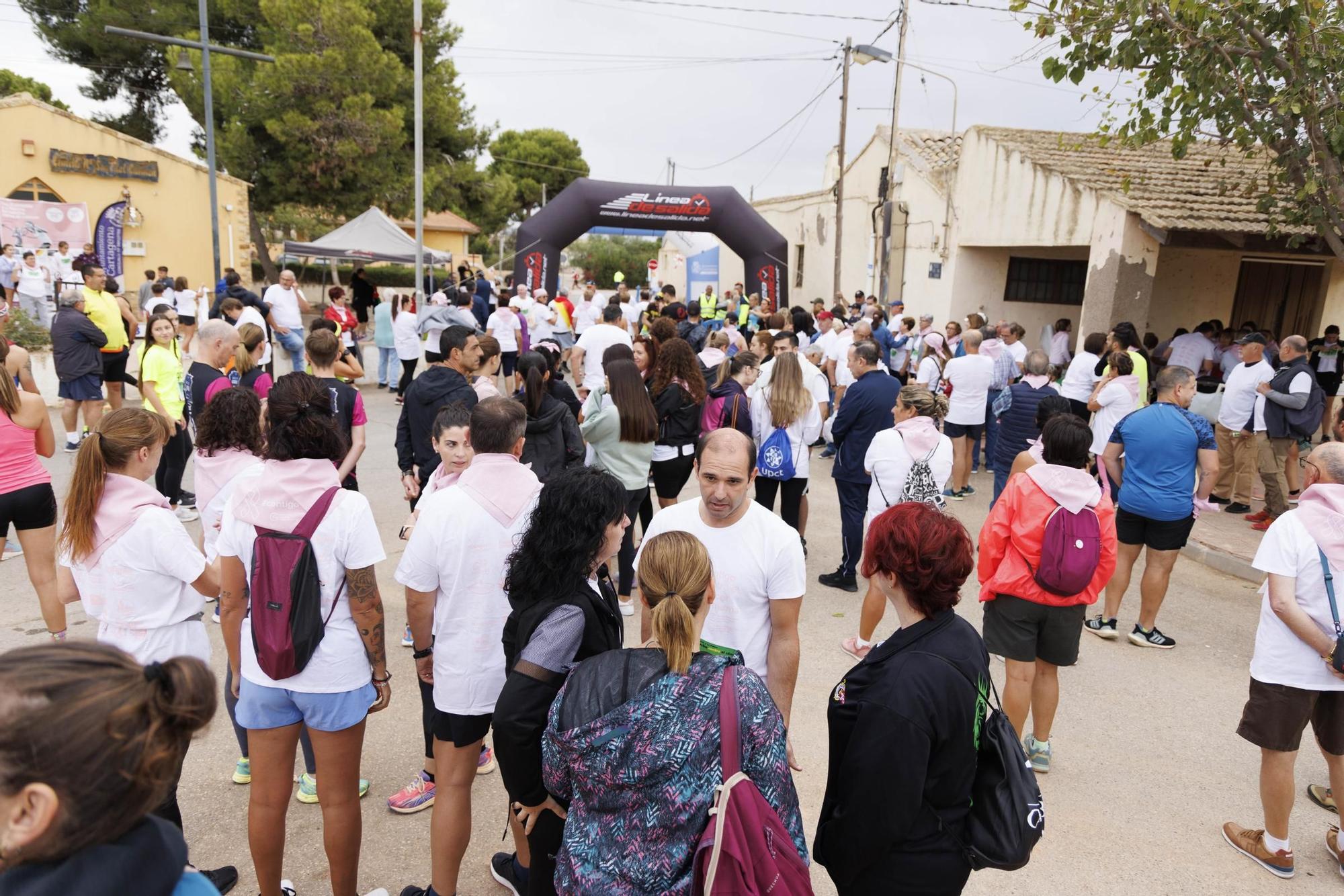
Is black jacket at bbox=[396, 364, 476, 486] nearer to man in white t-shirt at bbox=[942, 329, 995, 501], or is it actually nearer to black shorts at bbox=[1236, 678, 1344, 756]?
black shorts at bbox=[1236, 678, 1344, 756]

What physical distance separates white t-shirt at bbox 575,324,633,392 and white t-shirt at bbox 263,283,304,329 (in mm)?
5453

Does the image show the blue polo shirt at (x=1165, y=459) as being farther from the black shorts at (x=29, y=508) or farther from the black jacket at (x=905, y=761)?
the black shorts at (x=29, y=508)

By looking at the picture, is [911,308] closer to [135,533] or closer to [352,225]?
[352,225]

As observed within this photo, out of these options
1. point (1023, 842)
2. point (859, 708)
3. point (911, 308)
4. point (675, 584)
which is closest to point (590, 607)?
point (675, 584)

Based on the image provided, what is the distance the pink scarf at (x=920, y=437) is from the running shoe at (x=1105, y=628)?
184 centimetres

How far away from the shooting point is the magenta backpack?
185 cm

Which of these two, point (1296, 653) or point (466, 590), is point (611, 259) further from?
point (466, 590)

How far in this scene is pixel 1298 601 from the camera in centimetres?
339

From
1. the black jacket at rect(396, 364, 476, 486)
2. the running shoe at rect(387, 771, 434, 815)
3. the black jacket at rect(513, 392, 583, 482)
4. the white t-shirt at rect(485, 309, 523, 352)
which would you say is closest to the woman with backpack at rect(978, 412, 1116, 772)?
the black jacket at rect(513, 392, 583, 482)

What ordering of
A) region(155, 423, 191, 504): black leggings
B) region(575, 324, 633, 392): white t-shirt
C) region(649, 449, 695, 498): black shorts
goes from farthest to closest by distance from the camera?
region(575, 324, 633, 392): white t-shirt < region(155, 423, 191, 504): black leggings < region(649, 449, 695, 498): black shorts

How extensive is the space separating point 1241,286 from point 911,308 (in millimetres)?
6096

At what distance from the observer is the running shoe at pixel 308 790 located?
3680 mm

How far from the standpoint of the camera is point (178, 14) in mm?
26719

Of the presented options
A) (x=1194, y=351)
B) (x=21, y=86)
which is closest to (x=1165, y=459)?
(x=1194, y=351)
